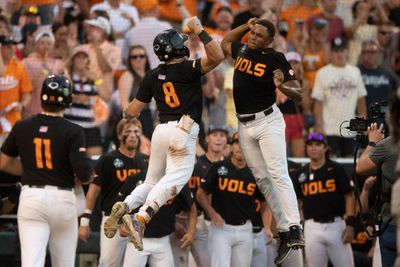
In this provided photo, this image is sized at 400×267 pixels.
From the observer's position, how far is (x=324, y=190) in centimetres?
1265

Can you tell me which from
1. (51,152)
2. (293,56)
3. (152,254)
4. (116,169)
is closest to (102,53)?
(293,56)

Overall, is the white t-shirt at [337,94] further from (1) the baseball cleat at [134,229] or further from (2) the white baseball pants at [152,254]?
(1) the baseball cleat at [134,229]

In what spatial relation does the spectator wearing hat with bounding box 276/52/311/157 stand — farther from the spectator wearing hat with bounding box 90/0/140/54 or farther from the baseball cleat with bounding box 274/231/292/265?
the baseball cleat with bounding box 274/231/292/265

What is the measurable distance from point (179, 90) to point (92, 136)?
15.9 ft

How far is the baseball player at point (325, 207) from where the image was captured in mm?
12484

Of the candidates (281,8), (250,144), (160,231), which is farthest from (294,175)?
(281,8)

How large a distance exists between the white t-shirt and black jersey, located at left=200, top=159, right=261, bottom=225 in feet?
8.86

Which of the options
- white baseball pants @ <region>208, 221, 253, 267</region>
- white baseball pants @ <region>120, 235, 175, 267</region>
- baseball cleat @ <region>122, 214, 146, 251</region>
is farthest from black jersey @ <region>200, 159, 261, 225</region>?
baseball cleat @ <region>122, 214, 146, 251</region>

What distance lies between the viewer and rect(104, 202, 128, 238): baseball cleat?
29.9ft

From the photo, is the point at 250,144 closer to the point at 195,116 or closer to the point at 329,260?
the point at 195,116

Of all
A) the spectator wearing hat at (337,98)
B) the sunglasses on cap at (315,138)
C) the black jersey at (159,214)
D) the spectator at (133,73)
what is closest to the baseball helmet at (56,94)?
the black jersey at (159,214)

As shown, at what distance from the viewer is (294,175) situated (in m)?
12.9

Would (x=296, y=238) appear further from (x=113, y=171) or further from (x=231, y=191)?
(x=113, y=171)

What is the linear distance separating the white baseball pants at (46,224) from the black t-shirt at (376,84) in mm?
6738
